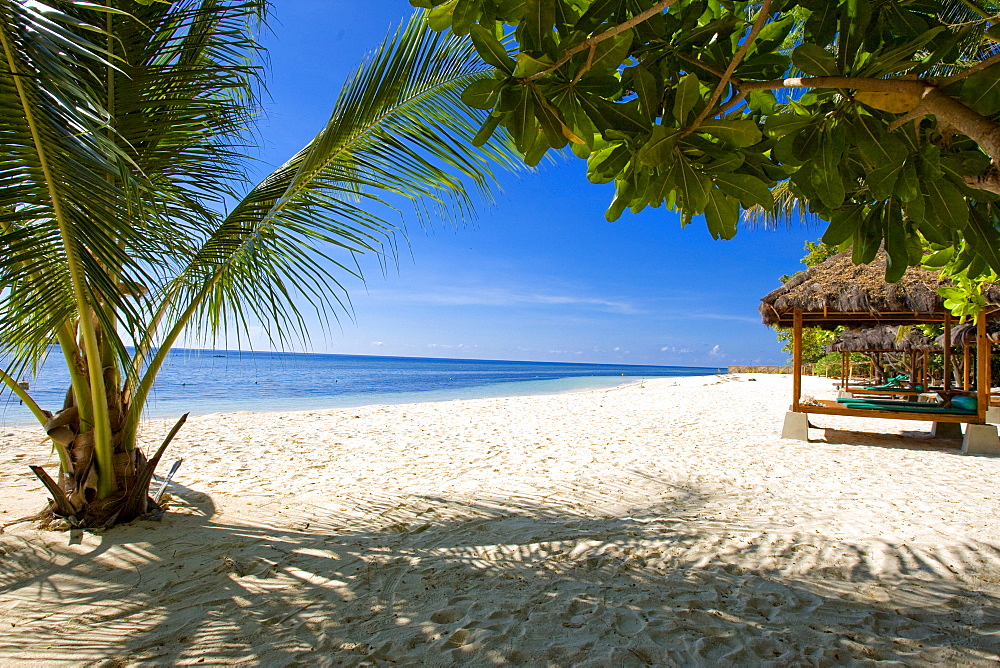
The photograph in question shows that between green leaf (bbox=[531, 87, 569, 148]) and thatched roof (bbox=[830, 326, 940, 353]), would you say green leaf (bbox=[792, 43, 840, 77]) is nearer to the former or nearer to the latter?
green leaf (bbox=[531, 87, 569, 148])

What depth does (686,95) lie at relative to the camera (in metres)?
1.24

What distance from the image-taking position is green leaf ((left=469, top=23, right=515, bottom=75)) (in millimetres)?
1246

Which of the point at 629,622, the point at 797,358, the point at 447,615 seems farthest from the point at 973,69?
the point at 797,358

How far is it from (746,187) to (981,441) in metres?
7.04

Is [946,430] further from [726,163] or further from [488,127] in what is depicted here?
[488,127]

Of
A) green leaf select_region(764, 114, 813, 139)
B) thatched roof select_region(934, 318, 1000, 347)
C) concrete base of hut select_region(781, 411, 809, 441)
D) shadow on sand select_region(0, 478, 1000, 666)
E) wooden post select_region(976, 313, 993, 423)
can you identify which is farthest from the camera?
thatched roof select_region(934, 318, 1000, 347)

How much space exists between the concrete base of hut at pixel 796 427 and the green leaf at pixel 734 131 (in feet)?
22.1

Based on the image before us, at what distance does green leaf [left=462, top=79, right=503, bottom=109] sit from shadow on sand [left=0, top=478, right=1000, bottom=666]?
1813mm

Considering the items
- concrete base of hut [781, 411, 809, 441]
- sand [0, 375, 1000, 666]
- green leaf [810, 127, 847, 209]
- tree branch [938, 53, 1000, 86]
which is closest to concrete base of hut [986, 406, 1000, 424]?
concrete base of hut [781, 411, 809, 441]

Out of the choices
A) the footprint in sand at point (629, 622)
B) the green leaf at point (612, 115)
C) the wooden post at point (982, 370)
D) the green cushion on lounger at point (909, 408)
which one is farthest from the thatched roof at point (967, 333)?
the green leaf at point (612, 115)

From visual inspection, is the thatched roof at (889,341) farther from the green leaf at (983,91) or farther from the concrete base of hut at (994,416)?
the green leaf at (983,91)

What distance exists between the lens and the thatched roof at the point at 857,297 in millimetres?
6730

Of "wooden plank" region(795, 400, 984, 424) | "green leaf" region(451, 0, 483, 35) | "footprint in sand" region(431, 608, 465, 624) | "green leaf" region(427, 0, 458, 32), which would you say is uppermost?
"green leaf" region(427, 0, 458, 32)

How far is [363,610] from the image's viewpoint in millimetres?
2225
